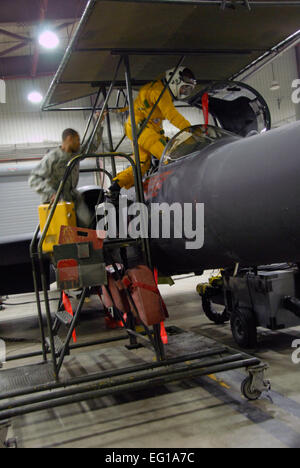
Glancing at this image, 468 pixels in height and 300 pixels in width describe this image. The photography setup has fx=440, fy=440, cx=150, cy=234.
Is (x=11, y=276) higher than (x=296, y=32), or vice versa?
(x=296, y=32)

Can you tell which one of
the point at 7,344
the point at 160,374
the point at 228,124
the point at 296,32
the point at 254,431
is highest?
the point at 296,32

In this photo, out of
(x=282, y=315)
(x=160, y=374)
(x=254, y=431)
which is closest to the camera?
(x=254, y=431)

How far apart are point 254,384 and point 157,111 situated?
3.09 m

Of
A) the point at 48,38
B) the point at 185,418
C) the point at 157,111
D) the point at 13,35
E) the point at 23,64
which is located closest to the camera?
the point at 185,418

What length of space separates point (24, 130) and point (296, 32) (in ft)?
53.6

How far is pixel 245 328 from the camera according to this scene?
5.54m

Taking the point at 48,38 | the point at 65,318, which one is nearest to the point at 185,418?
the point at 65,318

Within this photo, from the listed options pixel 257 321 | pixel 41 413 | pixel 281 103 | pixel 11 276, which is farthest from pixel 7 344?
pixel 281 103

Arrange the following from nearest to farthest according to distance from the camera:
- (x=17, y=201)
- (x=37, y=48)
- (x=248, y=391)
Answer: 1. (x=248, y=391)
2. (x=37, y=48)
3. (x=17, y=201)

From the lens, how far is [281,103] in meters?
19.7

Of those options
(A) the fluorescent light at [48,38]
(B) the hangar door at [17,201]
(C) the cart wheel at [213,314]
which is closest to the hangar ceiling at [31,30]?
(A) the fluorescent light at [48,38]

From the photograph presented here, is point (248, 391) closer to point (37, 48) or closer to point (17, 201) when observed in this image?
point (37, 48)

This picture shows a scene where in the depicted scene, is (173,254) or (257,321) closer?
(173,254)
